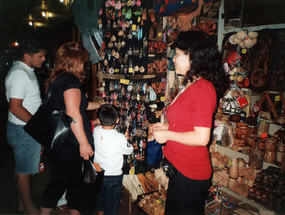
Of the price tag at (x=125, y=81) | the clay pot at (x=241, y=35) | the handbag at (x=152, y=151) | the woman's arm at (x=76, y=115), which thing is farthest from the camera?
the handbag at (x=152, y=151)

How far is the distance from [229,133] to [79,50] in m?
2.06

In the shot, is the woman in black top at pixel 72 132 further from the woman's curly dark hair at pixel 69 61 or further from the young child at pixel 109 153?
the young child at pixel 109 153

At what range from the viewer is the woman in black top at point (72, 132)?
67.9 inches

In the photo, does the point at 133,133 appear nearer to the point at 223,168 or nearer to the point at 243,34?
the point at 223,168

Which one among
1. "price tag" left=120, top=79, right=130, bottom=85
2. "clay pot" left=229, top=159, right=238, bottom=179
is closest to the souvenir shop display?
"price tag" left=120, top=79, right=130, bottom=85

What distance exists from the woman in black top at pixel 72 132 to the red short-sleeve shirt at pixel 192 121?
83 cm

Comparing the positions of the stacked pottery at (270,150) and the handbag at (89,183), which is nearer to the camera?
the handbag at (89,183)

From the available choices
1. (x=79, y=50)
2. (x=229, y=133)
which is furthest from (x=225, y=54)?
(x=79, y=50)

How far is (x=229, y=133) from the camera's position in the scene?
252 centimetres

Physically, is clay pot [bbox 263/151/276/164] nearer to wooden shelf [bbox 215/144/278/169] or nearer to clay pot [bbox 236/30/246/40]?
wooden shelf [bbox 215/144/278/169]

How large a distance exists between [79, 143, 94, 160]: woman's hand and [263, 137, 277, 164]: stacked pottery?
1.88 m

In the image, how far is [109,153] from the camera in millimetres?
A: 2104

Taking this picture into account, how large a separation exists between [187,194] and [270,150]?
4.21 feet

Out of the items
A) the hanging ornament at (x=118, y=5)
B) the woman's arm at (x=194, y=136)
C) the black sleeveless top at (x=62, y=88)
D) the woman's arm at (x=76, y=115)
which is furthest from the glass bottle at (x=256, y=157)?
the hanging ornament at (x=118, y=5)
